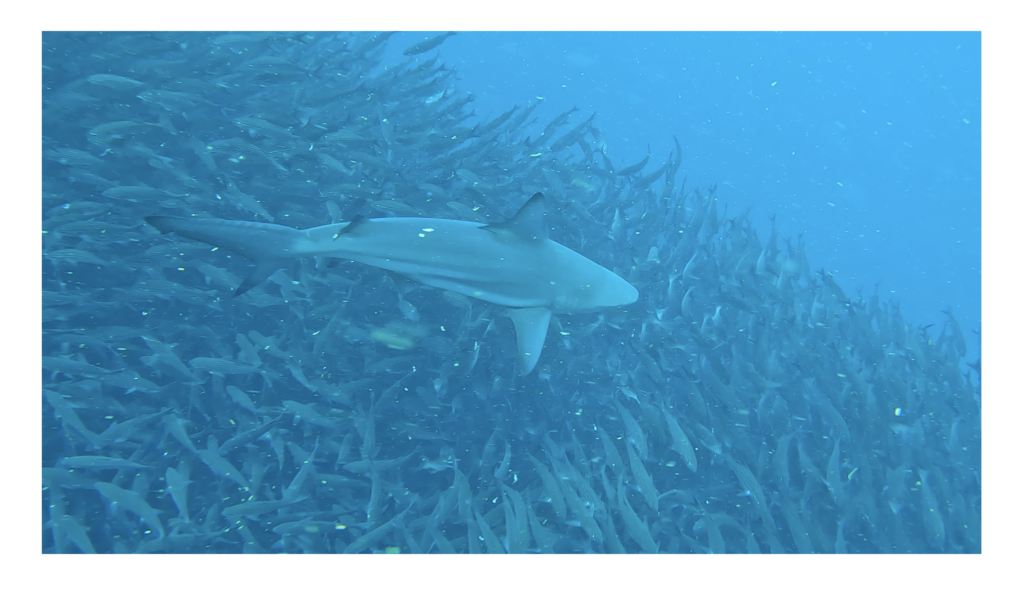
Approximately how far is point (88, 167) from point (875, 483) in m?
8.48

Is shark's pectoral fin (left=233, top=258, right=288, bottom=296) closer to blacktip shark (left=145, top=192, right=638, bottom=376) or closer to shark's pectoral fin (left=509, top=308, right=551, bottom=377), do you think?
blacktip shark (left=145, top=192, right=638, bottom=376)

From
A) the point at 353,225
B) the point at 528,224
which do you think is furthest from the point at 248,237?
the point at 528,224

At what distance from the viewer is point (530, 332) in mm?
4023

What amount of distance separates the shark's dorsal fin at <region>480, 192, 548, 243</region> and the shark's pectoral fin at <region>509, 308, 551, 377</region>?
2.23 feet

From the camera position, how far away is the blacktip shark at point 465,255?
11.0 ft

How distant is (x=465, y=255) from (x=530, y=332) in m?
0.96

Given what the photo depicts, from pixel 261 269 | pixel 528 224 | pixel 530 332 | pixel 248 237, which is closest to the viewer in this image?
pixel 248 237

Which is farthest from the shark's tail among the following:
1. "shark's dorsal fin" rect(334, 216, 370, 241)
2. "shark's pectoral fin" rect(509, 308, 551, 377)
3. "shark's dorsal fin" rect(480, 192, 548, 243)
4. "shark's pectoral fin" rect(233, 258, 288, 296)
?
"shark's pectoral fin" rect(509, 308, 551, 377)

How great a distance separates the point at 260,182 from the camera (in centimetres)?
Answer: 493

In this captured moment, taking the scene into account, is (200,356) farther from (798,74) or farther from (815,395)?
(798,74)

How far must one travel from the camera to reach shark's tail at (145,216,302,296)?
307 centimetres

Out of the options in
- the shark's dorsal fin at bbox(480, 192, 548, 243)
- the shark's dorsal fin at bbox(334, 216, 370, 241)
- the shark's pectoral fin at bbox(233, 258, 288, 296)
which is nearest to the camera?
the shark's dorsal fin at bbox(334, 216, 370, 241)

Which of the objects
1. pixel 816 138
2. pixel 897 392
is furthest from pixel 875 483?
pixel 816 138

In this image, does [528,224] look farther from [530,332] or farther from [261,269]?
[261,269]
